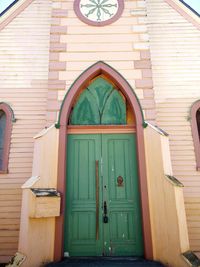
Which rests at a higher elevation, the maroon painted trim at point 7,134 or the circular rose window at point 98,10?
the circular rose window at point 98,10

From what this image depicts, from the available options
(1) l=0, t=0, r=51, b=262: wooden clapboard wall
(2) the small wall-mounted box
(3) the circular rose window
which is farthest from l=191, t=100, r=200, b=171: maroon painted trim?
(1) l=0, t=0, r=51, b=262: wooden clapboard wall

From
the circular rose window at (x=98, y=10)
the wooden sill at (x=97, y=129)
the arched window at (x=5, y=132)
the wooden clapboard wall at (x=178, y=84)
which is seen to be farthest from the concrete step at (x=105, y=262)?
the circular rose window at (x=98, y=10)

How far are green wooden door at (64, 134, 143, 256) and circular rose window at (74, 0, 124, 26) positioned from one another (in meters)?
3.58

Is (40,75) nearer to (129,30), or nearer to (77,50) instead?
(77,50)

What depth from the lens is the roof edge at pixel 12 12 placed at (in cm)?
807

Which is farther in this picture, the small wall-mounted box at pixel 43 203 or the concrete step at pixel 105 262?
the small wall-mounted box at pixel 43 203

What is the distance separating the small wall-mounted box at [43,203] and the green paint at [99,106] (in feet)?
6.80

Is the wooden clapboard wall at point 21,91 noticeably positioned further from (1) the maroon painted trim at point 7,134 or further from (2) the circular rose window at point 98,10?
(2) the circular rose window at point 98,10

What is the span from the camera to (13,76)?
7.54m

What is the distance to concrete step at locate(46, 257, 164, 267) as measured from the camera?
4.59 m

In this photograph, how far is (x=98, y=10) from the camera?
7324 mm

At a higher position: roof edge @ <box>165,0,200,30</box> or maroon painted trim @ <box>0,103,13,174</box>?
roof edge @ <box>165,0,200,30</box>

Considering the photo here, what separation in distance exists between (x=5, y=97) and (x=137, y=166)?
4.59 meters

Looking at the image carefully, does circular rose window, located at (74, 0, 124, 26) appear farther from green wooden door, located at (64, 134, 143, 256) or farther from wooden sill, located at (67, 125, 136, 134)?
green wooden door, located at (64, 134, 143, 256)
